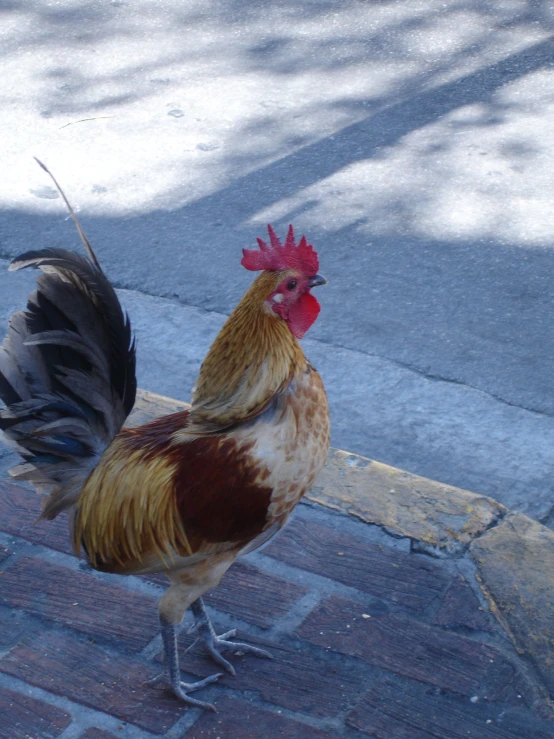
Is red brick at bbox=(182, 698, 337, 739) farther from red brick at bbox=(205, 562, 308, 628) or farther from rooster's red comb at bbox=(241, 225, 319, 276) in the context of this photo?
rooster's red comb at bbox=(241, 225, 319, 276)

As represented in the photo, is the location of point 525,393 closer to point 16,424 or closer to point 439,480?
point 439,480

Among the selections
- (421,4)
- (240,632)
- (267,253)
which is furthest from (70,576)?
(421,4)

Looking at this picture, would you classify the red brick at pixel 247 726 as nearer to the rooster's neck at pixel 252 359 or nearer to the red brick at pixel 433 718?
the red brick at pixel 433 718

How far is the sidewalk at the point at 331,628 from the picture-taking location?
2.81 meters

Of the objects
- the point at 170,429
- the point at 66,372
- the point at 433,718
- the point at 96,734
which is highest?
the point at 66,372

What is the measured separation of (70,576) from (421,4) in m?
7.99

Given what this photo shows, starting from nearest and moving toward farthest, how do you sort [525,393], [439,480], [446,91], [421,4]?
[439,480]
[525,393]
[446,91]
[421,4]

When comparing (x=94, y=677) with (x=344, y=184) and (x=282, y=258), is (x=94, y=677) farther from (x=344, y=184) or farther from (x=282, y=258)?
(x=344, y=184)

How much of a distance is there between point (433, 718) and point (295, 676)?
48cm

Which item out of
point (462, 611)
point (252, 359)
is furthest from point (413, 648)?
point (252, 359)

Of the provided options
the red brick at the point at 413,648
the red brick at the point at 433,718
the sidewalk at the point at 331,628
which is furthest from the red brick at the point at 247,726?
the red brick at the point at 413,648

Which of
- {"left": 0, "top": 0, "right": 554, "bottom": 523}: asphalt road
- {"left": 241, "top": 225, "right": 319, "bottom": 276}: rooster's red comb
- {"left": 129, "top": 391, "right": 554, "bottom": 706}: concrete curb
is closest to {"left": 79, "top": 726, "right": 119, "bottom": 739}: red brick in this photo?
{"left": 129, "top": 391, "right": 554, "bottom": 706}: concrete curb

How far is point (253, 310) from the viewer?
104 inches

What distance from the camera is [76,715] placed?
111 inches
